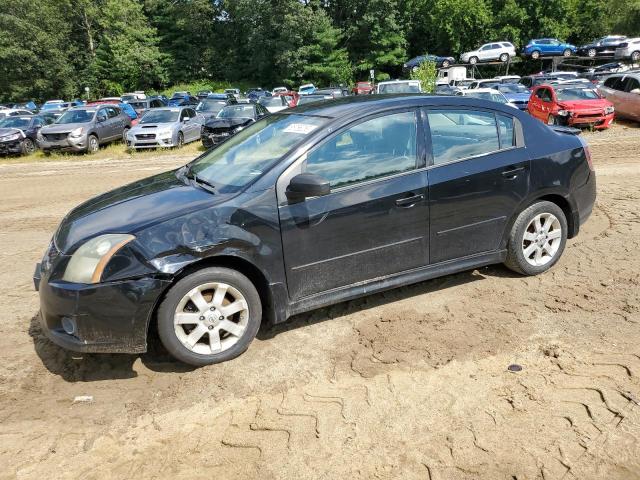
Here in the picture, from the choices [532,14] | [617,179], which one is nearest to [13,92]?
[532,14]

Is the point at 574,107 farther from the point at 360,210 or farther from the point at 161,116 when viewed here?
the point at 360,210

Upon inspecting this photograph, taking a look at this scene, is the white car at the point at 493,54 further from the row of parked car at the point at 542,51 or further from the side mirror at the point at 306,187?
the side mirror at the point at 306,187

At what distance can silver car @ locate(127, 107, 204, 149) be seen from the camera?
17.4 meters

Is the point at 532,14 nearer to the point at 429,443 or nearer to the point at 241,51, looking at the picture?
the point at 241,51

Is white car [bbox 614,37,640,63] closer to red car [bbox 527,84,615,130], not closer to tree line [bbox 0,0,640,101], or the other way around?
tree line [bbox 0,0,640,101]

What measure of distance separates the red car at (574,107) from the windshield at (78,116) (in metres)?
15.3

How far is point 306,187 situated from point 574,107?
15976 millimetres

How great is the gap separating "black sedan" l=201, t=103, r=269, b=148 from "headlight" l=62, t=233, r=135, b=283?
13043 mm

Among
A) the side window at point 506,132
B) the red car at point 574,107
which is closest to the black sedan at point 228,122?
the red car at point 574,107

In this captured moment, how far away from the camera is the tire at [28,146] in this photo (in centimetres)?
1870

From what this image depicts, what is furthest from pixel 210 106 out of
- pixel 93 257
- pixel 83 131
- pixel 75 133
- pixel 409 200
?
pixel 93 257

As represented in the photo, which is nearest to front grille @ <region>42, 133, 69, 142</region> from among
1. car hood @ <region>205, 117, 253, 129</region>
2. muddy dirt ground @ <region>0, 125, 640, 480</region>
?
car hood @ <region>205, 117, 253, 129</region>

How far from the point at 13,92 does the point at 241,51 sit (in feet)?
83.5

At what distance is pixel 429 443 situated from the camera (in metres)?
2.74
